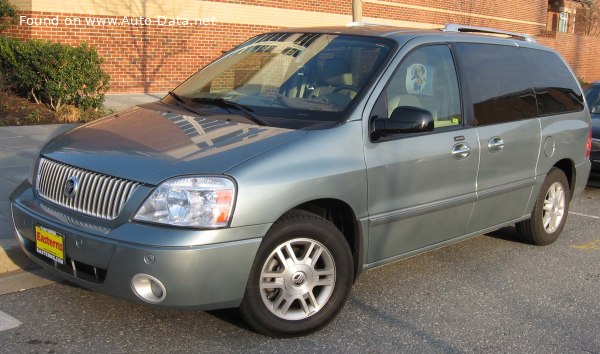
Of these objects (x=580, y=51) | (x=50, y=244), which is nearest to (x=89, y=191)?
(x=50, y=244)

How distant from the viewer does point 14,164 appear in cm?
786

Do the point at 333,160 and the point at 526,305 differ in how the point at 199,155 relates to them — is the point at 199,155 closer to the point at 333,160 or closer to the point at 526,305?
the point at 333,160

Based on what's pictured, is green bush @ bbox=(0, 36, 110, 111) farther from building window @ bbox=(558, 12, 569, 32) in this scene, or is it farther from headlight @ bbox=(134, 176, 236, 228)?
building window @ bbox=(558, 12, 569, 32)

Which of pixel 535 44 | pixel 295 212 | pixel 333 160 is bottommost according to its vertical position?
pixel 295 212

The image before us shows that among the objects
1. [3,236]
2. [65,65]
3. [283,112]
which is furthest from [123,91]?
[283,112]

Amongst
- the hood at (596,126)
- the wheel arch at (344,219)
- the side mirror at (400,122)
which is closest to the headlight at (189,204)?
the wheel arch at (344,219)

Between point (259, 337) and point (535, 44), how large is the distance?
3861 millimetres

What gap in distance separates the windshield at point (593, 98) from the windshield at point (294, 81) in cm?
627

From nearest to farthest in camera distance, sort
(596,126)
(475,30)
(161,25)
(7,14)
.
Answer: (475,30) < (596,126) < (7,14) < (161,25)

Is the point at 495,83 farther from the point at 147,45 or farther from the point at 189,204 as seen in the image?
the point at 147,45

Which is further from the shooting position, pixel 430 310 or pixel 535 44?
pixel 535 44

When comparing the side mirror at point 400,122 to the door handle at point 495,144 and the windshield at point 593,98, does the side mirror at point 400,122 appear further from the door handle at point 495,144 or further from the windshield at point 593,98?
the windshield at point 593,98

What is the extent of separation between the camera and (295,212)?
409 cm

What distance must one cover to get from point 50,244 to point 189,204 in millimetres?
971
